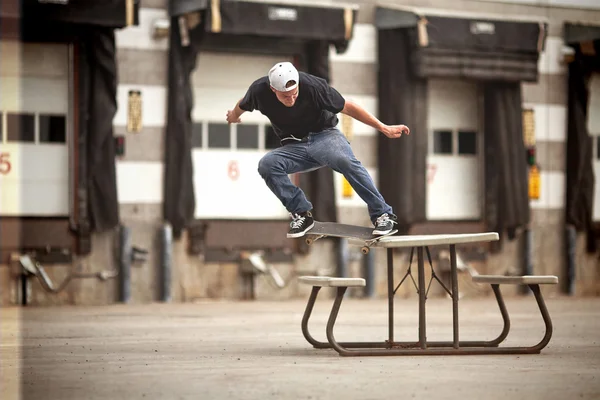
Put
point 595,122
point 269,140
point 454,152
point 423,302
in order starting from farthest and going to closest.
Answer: point 595,122
point 454,152
point 269,140
point 423,302

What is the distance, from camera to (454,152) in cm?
2011

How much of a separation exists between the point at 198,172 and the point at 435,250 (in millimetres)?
4048

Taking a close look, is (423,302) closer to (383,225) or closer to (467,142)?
(383,225)

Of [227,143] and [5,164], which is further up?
[227,143]

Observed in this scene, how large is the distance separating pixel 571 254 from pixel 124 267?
7497 millimetres

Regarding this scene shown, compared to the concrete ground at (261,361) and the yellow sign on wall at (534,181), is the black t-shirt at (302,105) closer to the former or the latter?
the concrete ground at (261,361)

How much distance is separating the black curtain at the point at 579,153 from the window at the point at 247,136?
5.39 meters

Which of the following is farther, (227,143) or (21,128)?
(227,143)

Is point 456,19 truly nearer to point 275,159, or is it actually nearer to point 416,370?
point 275,159

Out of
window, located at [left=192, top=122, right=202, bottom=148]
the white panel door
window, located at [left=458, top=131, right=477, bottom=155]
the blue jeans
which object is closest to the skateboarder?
the blue jeans

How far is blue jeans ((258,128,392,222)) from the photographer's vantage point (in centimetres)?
939

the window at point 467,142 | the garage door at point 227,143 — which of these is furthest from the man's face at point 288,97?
the window at point 467,142

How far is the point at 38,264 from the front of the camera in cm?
1695

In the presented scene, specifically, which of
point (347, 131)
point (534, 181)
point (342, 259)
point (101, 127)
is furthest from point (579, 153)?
point (101, 127)
